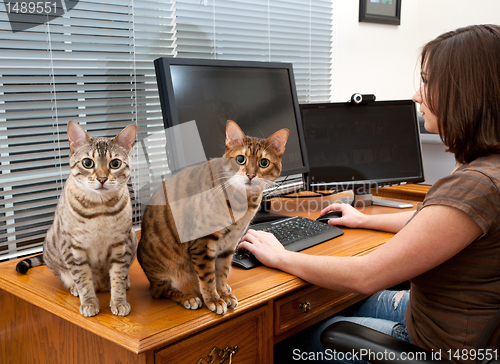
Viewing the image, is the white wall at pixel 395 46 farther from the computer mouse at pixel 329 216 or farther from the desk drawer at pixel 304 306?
the desk drawer at pixel 304 306

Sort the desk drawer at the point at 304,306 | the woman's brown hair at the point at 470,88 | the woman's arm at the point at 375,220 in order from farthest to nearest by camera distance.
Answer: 1. the woman's arm at the point at 375,220
2. the desk drawer at the point at 304,306
3. the woman's brown hair at the point at 470,88

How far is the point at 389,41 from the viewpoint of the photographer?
→ 258 cm

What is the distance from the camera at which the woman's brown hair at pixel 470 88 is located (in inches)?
33.7

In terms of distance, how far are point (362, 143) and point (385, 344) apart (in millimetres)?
1101

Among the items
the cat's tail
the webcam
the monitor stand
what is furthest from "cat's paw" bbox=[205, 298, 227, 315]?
the webcam

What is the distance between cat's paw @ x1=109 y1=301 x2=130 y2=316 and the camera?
836 mm

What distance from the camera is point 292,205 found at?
1.75 m

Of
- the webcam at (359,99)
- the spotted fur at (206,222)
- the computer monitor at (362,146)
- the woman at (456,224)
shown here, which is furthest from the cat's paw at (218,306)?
the webcam at (359,99)

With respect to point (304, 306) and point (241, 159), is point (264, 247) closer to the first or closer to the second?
point (304, 306)

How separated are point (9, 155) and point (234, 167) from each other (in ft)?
2.52

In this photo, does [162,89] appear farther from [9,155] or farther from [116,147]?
[9,155]

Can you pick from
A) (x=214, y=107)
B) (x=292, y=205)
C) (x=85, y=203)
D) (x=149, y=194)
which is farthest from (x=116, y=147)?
(x=292, y=205)

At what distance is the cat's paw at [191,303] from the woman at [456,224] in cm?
32

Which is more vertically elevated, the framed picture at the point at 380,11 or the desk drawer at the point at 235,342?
the framed picture at the point at 380,11
